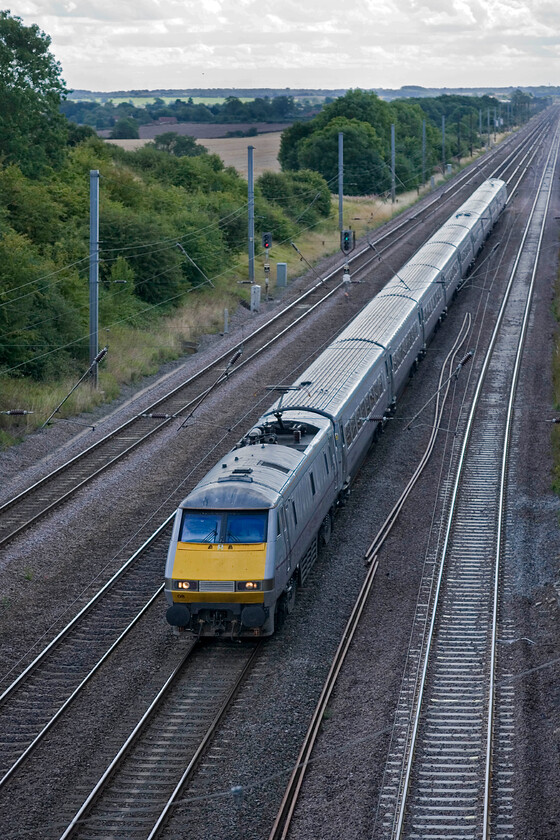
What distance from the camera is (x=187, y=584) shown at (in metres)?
17.5

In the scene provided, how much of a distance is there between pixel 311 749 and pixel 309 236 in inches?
2173

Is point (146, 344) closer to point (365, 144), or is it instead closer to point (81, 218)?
point (81, 218)

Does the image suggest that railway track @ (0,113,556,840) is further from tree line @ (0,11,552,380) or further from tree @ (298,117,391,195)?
tree @ (298,117,391,195)

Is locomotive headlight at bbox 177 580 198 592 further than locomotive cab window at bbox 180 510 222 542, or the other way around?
locomotive cab window at bbox 180 510 222 542

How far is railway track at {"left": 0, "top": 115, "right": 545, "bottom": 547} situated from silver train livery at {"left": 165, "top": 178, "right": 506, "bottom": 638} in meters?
2.38

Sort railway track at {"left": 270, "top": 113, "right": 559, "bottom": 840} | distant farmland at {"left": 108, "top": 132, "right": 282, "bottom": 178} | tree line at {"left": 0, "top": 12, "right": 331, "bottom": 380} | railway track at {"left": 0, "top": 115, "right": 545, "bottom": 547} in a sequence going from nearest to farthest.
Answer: railway track at {"left": 270, "top": 113, "right": 559, "bottom": 840}
railway track at {"left": 0, "top": 115, "right": 545, "bottom": 547}
tree line at {"left": 0, "top": 12, "right": 331, "bottom": 380}
distant farmland at {"left": 108, "top": 132, "right": 282, "bottom": 178}

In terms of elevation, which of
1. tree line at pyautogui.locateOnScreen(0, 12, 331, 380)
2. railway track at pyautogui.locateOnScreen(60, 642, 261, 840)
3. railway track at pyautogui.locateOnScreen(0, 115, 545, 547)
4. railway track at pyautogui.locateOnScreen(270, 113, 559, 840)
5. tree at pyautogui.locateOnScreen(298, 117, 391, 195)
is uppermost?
tree at pyautogui.locateOnScreen(298, 117, 391, 195)

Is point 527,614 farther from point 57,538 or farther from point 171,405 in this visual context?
point 171,405

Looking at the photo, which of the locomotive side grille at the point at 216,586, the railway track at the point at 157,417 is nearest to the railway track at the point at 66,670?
the locomotive side grille at the point at 216,586

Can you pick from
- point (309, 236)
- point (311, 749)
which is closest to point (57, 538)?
point (311, 749)

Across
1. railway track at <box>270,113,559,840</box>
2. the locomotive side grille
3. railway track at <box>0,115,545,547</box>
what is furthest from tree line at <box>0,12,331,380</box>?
the locomotive side grille

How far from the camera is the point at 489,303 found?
156 ft

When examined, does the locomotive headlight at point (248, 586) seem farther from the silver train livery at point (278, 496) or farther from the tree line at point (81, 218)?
the tree line at point (81, 218)

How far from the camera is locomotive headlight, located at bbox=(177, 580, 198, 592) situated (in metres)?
17.5
